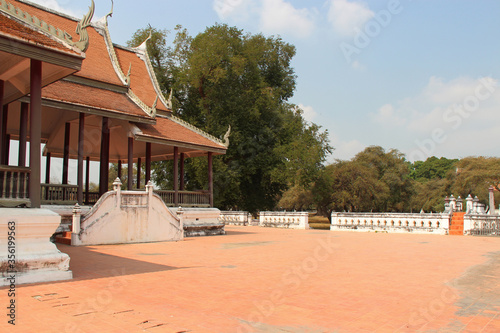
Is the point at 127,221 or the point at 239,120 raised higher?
the point at 239,120

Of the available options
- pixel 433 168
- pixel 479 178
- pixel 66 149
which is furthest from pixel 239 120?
pixel 433 168

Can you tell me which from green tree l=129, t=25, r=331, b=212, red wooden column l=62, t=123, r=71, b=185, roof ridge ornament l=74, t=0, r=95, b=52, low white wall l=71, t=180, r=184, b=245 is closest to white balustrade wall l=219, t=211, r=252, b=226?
green tree l=129, t=25, r=331, b=212

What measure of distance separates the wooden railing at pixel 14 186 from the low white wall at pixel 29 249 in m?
0.20

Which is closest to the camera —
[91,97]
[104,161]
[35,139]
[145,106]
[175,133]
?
[35,139]

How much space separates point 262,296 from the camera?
5215mm

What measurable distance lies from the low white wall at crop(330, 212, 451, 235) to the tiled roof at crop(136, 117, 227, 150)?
8.52 metres

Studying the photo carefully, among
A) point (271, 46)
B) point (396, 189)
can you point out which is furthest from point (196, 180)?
point (396, 189)

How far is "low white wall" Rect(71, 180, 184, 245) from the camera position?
1142 cm

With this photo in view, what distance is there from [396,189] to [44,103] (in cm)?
3560

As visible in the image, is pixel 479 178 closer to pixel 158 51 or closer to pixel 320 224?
pixel 320 224

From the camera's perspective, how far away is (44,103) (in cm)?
1226

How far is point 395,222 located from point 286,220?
6.29 metres

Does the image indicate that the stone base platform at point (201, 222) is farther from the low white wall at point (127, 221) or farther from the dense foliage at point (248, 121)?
the dense foliage at point (248, 121)

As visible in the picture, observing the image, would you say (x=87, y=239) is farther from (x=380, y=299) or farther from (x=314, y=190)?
(x=314, y=190)
